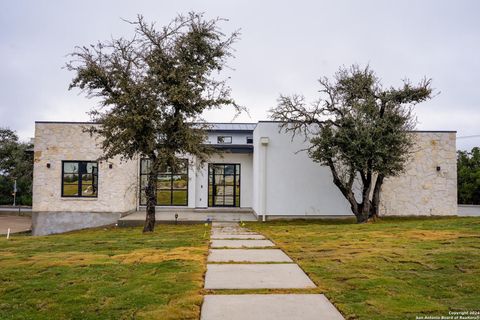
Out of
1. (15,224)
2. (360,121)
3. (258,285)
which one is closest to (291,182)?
(360,121)

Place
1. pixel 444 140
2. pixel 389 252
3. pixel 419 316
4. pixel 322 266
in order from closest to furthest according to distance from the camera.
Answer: pixel 419 316 < pixel 322 266 < pixel 389 252 < pixel 444 140

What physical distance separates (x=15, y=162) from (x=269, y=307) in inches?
1286

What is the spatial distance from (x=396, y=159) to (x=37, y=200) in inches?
667

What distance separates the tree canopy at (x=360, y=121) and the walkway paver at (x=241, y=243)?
6.77 meters

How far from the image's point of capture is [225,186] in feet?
82.0

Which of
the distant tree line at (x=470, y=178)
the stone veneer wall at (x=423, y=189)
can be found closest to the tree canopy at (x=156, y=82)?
the stone veneer wall at (x=423, y=189)

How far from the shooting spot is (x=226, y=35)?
1284 centimetres

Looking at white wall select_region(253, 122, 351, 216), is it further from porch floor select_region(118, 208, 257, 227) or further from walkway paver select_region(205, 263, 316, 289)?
walkway paver select_region(205, 263, 316, 289)

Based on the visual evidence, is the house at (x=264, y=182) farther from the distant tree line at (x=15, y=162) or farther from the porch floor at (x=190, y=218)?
the distant tree line at (x=15, y=162)

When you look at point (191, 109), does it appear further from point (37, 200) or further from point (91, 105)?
point (37, 200)

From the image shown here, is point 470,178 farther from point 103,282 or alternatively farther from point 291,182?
point 103,282

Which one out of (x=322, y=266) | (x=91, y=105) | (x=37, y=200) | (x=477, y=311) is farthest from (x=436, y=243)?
(x=37, y=200)

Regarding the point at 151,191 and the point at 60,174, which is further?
the point at 60,174

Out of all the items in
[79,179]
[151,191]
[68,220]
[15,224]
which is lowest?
[15,224]
